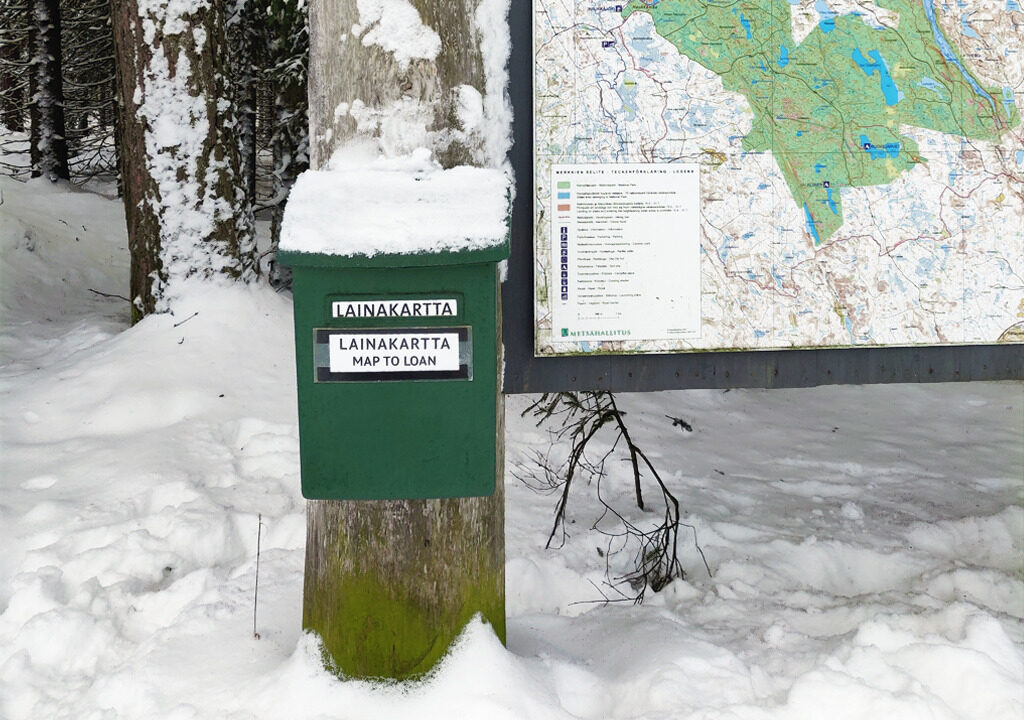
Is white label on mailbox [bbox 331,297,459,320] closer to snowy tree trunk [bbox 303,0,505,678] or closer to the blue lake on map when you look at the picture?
snowy tree trunk [bbox 303,0,505,678]

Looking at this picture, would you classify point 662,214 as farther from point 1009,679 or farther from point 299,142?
point 299,142

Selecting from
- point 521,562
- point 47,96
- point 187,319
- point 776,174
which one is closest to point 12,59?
point 47,96

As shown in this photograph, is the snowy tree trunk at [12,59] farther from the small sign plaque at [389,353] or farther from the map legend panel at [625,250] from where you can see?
the small sign plaque at [389,353]

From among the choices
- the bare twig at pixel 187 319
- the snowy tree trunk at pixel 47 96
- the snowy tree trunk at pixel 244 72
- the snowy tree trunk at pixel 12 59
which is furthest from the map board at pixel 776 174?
the snowy tree trunk at pixel 47 96

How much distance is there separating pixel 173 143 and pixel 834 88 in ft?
12.6

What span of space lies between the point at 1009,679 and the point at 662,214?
158 centimetres

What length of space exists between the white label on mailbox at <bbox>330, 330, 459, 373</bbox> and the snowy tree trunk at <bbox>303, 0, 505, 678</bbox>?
41cm

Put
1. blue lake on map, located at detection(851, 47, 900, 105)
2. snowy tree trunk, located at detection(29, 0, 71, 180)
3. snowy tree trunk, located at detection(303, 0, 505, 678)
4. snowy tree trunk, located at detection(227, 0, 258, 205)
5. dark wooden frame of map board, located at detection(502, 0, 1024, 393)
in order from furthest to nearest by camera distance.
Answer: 1. snowy tree trunk, located at detection(29, 0, 71, 180)
2. snowy tree trunk, located at detection(227, 0, 258, 205)
3. blue lake on map, located at detection(851, 47, 900, 105)
4. dark wooden frame of map board, located at detection(502, 0, 1024, 393)
5. snowy tree trunk, located at detection(303, 0, 505, 678)

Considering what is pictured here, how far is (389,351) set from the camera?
7.13 ft

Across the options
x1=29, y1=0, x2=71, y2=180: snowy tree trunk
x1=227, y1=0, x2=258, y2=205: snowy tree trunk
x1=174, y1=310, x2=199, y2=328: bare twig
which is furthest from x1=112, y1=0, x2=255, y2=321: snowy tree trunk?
x1=29, y1=0, x2=71, y2=180: snowy tree trunk

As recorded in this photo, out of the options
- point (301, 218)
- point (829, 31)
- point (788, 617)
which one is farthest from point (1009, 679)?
point (301, 218)

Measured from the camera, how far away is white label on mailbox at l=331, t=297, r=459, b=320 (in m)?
2.16

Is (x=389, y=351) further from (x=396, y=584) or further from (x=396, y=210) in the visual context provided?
(x=396, y=584)

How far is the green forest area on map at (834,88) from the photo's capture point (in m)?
2.69
